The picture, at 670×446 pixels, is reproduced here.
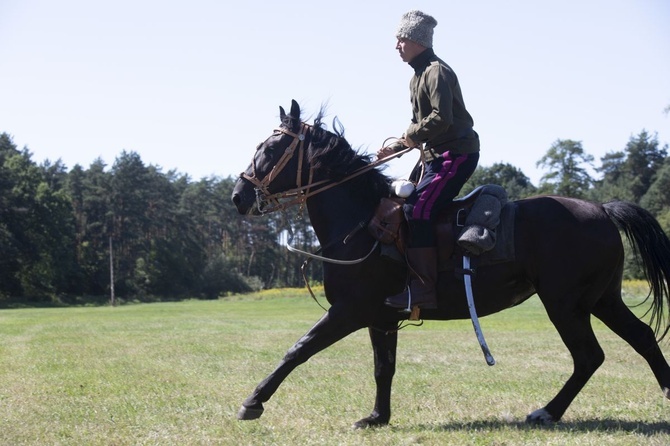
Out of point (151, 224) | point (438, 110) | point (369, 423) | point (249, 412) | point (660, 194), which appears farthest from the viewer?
point (151, 224)

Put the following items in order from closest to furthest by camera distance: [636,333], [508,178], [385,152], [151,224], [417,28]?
1. [636,333]
2. [417,28]
3. [385,152]
4. [151,224]
5. [508,178]

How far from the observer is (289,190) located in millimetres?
8102

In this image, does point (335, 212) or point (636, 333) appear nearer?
point (636, 333)

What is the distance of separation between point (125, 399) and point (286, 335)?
43.1 feet

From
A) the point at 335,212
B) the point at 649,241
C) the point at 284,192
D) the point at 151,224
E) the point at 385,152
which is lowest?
the point at 649,241

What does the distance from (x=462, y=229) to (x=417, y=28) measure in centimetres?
233

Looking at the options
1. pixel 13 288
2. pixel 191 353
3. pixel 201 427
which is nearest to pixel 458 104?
pixel 201 427

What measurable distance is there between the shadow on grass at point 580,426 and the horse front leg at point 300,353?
149cm

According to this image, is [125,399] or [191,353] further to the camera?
[191,353]

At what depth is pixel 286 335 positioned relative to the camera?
902 inches

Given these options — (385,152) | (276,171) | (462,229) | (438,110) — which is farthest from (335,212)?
(438,110)

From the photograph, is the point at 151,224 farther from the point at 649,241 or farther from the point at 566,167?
the point at 649,241

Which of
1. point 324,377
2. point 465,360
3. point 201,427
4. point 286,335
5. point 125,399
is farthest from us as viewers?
point 286,335

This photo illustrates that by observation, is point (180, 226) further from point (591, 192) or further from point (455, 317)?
point (455, 317)
